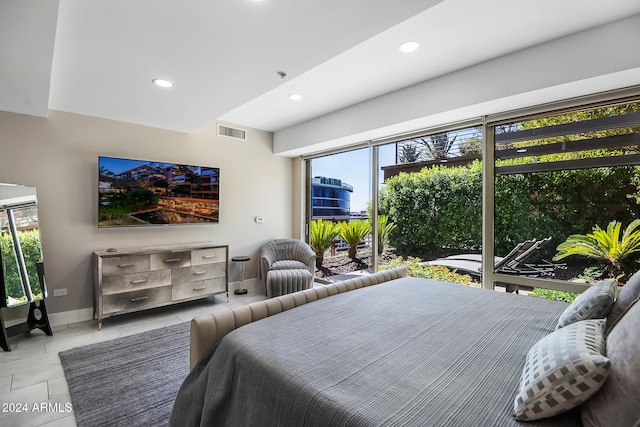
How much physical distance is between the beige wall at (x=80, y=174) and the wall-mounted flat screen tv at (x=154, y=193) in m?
0.18

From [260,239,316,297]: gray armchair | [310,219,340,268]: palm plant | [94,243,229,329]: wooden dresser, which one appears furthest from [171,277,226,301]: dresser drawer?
[310,219,340,268]: palm plant

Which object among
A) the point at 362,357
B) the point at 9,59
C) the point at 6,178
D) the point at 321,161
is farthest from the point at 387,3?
the point at 6,178

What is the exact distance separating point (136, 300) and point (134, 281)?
22 centimetres

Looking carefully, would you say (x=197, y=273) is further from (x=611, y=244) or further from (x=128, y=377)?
(x=611, y=244)

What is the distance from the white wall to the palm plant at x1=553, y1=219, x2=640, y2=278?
121cm

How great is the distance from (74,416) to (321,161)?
14.5 ft

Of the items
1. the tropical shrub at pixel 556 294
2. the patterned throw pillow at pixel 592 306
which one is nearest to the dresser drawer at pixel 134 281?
the patterned throw pillow at pixel 592 306

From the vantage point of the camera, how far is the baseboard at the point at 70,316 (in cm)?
327

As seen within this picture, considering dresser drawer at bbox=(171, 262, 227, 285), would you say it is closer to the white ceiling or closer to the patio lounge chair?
the white ceiling

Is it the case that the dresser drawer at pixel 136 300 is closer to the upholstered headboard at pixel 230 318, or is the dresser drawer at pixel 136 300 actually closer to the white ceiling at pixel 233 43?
the white ceiling at pixel 233 43

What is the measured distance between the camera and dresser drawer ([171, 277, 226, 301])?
369 cm

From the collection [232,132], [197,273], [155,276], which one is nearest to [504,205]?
[197,273]

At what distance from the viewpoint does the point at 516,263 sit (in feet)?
10.1

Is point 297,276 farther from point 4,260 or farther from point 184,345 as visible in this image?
point 4,260
